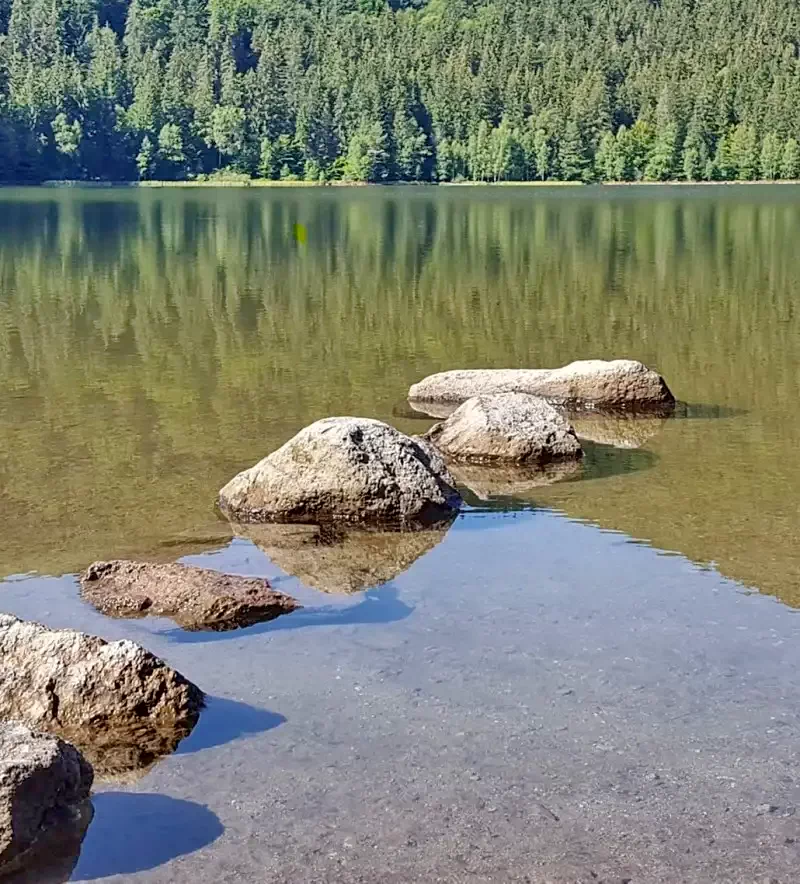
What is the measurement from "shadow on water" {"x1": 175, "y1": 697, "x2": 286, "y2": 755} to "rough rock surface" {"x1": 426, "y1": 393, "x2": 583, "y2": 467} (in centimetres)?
719

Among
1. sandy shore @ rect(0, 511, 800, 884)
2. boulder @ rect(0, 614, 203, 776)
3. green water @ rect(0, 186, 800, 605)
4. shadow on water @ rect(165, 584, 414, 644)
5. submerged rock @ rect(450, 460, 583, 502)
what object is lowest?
green water @ rect(0, 186, 800, 605)

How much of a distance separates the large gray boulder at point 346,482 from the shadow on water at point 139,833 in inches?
222

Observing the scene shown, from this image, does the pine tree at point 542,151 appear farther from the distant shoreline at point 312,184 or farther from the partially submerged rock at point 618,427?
the partially submerged rock at point 618,427

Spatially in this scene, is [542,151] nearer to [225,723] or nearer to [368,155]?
[368,155]

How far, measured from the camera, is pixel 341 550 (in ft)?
39.9

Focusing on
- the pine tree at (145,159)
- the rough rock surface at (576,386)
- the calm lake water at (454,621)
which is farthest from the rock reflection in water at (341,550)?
the pine tree at (145,159)

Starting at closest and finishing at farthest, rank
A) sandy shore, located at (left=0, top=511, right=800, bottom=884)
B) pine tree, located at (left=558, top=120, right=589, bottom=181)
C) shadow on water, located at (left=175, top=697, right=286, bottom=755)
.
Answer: sandy shore, located at (left=0, top=511, right=800, bottom=884) → shadow on water, located at (left=175, top=697, right=286, bottom=755) → pine tree, located at (left=558, top=120, right=589, bottom=181)

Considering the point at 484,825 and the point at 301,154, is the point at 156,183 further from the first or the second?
the point at 484,825

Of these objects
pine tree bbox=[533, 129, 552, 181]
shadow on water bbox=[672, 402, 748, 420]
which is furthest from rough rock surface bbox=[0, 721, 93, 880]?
pine tree bbox=[533, 129, 552, 181]

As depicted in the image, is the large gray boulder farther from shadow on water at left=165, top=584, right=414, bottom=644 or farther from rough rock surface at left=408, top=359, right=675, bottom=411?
rough rock surface at left=408, top=359, right=675, bottom=411

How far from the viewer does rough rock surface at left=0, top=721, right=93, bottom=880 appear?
671cm

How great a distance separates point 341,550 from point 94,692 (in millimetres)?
4114

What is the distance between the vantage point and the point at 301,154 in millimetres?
193125

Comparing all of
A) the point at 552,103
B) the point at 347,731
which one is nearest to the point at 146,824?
the point at 347,731
